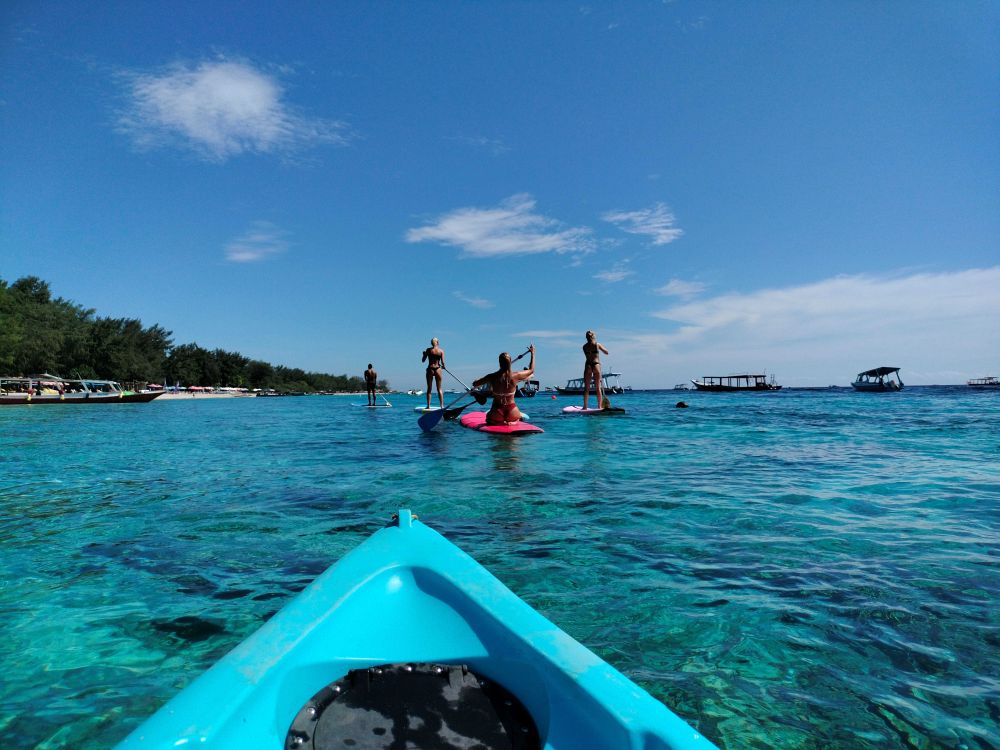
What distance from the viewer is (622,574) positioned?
12.8ft

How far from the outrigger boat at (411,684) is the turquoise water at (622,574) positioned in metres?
0.97

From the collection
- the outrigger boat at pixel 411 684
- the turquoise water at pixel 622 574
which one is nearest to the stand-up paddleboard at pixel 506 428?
the turquoise water at pixel 622 574

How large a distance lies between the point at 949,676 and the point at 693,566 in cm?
169

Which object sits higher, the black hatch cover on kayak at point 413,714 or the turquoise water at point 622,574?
the black hatch cover on kayak at point 413,714

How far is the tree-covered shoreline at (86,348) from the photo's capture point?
5978 centimetres

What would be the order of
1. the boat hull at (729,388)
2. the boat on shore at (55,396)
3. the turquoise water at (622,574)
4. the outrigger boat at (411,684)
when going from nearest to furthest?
the outrigger boat at (411,684) < the turquoise water at (622,574) < the boat on shore at (55,396) < the boat hull at (729,388)

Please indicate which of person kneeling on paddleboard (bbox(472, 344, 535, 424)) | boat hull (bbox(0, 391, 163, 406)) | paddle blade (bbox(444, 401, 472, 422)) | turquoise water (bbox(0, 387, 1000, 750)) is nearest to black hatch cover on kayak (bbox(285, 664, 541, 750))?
turquoise water (bbox(0, 387, 1000, 750))

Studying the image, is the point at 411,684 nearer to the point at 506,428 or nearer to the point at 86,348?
the point at 506,428

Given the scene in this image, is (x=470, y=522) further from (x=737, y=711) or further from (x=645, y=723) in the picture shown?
(x=645, y=723)

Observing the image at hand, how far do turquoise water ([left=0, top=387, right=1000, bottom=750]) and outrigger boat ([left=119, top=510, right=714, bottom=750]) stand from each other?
3.19ft

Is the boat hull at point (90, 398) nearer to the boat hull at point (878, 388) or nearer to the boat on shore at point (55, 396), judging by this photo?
the boat on shore at point (55, 396)

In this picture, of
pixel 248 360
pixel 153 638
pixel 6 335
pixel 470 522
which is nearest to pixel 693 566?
pixel 470 522

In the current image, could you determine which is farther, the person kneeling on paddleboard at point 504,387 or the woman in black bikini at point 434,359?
the woman in black bikini at point 434,359

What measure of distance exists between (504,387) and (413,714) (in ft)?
37.6
